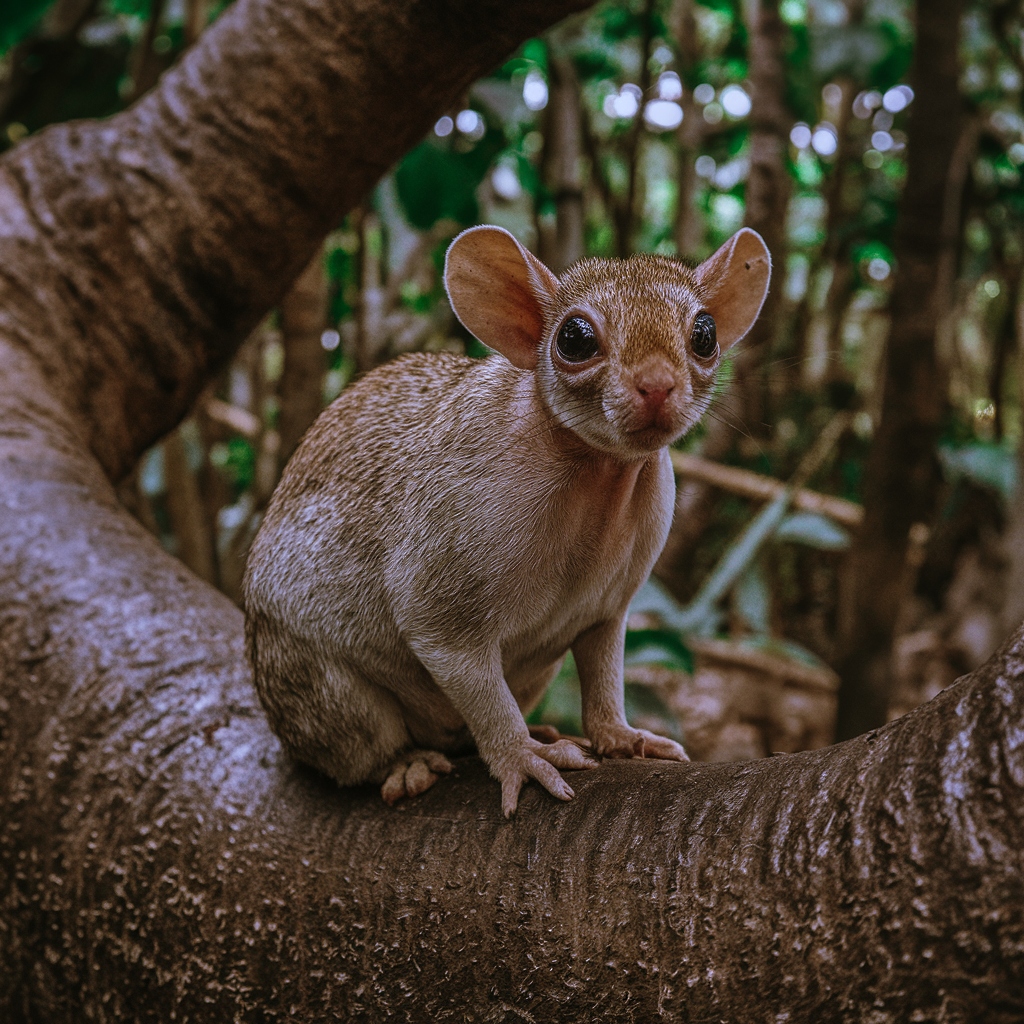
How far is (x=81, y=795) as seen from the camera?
2.25 meters

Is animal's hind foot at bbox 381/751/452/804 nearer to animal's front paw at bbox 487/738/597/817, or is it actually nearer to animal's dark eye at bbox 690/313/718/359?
animal's front paw at bbox 487/738/597/817

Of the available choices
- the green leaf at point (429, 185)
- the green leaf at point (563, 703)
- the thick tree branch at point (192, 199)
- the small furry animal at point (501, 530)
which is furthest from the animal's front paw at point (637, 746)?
the green leaf at point (429, 185)

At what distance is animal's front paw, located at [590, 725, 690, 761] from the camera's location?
2.01 meters

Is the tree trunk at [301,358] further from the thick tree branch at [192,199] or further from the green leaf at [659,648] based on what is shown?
the green leaf at [659,648]

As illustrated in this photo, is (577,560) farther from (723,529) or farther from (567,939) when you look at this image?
(723,529)

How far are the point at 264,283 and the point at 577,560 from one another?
1928 mm

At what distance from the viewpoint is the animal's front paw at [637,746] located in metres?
2.01

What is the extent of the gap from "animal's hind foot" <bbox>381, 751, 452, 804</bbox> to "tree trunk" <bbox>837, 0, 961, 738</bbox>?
89.1 inches

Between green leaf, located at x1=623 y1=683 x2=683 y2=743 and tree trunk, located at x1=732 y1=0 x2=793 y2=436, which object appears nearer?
green leaf, located at x1=623 y1=683 x2=683 y2=743

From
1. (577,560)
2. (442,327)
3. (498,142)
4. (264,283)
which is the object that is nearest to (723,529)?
(442,327)

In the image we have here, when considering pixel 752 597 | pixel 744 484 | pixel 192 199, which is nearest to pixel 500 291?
pixel 192 199

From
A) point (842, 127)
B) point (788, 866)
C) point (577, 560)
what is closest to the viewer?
point (788, 866)

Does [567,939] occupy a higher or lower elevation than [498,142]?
lower

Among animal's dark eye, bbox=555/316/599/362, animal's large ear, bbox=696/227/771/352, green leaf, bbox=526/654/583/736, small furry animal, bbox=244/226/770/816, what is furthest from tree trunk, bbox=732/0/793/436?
animal's dark eye, bbox=555/316/599/362
